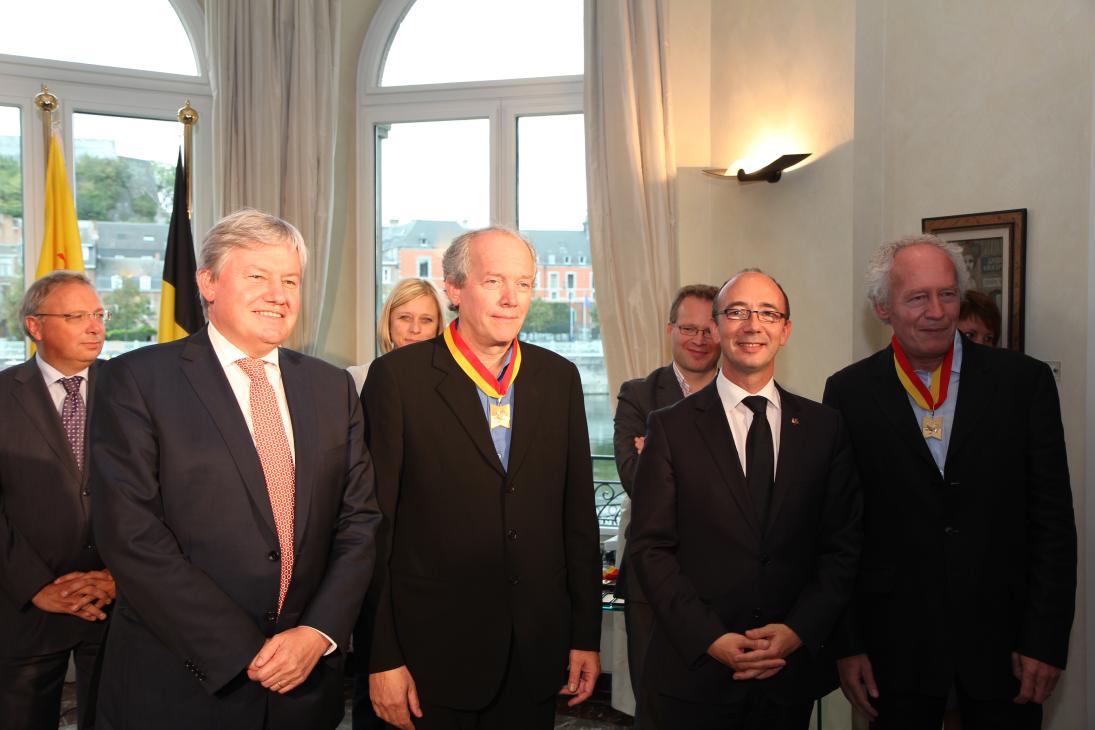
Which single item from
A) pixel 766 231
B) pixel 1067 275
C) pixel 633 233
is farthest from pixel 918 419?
pixel 633 233

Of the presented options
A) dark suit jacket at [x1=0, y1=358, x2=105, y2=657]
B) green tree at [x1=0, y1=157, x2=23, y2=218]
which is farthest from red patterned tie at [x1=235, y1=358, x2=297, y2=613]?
green tree at [x1=0, y1=157, x2=23, y2=218]

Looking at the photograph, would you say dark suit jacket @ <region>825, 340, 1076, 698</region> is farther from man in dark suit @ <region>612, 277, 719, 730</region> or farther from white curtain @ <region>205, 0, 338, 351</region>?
white curtain @ <region>205, 0, 338, 351</region>

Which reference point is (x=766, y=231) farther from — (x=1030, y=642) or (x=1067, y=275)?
(x=1030, y=642)

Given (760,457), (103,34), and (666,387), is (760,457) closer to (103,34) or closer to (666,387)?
(666,387)

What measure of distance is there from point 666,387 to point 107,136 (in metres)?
4.24

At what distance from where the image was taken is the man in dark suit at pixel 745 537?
7.65 feet

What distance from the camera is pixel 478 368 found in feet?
7.75

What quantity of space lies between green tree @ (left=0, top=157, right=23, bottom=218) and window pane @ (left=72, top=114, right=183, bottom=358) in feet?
1.02

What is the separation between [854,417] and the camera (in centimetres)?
266

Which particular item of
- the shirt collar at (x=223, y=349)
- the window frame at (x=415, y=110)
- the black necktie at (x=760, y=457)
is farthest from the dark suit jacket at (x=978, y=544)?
the window frame at (x=415, y=110)

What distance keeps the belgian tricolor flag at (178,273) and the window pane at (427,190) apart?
3.88ft

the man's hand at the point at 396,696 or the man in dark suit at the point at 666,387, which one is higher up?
the man in dark suit at the point at 666,387

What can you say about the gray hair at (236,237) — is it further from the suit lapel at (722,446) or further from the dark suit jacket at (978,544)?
the dark suit jacket at (978,544)

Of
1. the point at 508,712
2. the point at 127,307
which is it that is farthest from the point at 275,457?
the point at 127,307
